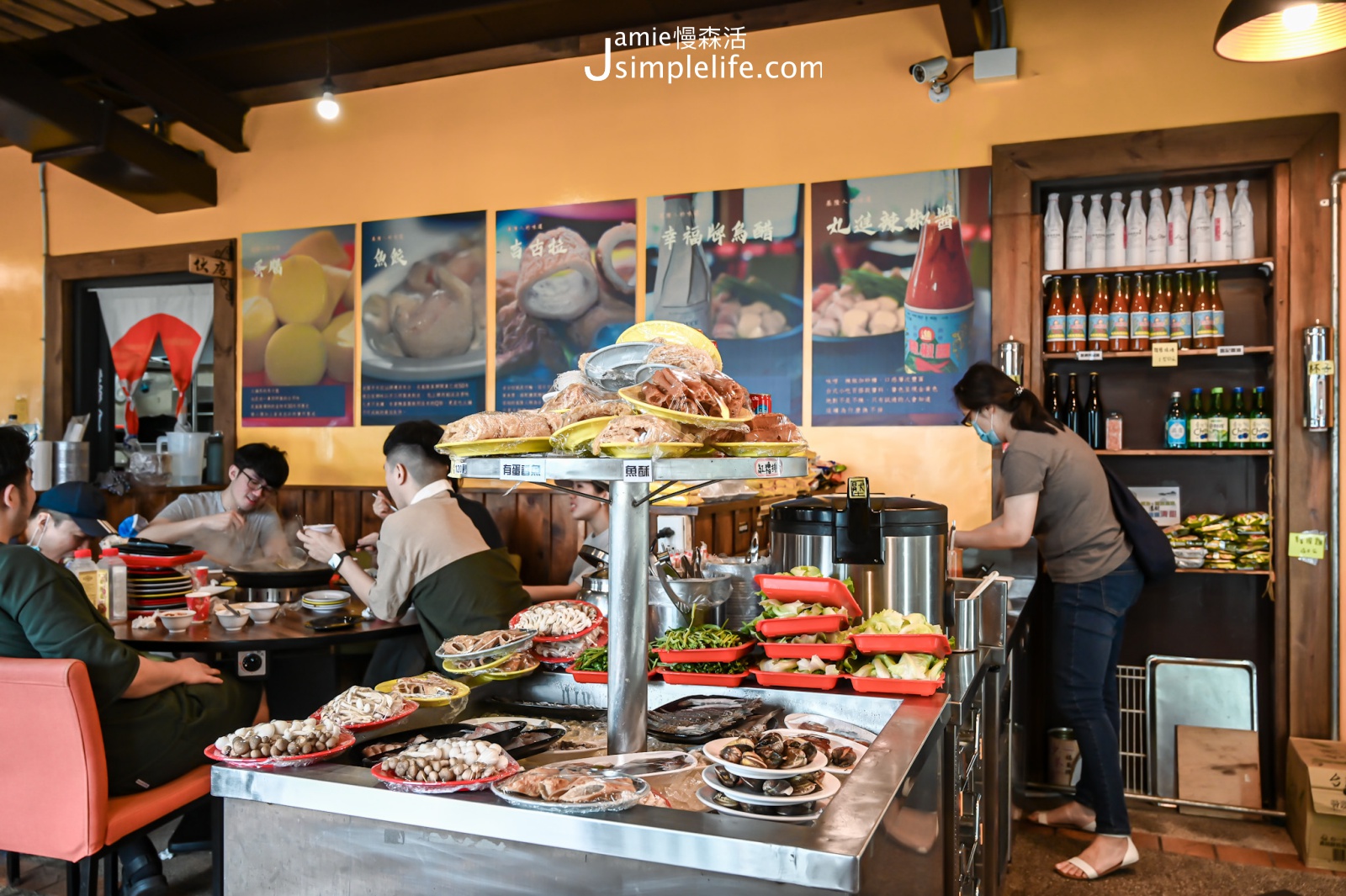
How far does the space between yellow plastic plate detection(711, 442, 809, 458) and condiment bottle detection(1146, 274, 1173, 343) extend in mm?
3058

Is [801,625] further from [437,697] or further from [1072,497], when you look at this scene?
[1072,497]

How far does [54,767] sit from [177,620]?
771 mm

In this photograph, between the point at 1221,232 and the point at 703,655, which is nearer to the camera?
the point at 703,655

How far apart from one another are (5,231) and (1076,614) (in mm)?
6681

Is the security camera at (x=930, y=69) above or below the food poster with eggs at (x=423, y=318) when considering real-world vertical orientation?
above

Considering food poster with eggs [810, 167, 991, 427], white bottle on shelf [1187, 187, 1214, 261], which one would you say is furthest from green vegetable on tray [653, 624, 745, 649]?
white bottle on shelf [1187, 187, 1214, 261]

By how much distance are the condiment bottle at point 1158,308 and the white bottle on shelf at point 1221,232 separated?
0.70ft

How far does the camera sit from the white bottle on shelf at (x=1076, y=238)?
3.98m

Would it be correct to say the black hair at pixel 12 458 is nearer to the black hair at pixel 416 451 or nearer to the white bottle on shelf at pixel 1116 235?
the black hair at pixel 416 451

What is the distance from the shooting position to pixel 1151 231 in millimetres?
3895

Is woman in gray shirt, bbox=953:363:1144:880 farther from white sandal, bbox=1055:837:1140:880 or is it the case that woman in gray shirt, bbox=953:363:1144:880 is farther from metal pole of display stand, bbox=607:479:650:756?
metal pole of display stand, bbox=607:479:650:756

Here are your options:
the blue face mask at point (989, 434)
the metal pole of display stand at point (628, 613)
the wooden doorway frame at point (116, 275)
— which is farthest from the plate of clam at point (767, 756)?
the wooden doorway frame at point (116, 275)

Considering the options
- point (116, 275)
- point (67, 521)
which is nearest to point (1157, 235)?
point (67, 521)

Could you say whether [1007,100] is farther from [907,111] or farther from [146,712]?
[146,712]
